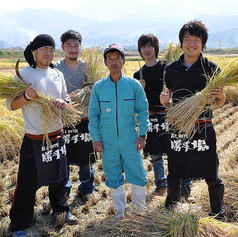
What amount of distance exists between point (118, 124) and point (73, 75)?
956mm

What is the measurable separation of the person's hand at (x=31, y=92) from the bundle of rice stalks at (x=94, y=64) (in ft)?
3.17

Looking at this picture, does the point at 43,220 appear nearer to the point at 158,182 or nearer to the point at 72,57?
the point at 158,182

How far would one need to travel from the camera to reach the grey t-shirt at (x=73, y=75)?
2.93 metres

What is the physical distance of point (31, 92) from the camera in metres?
2.16

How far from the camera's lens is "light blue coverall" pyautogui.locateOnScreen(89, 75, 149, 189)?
2314 millimetres

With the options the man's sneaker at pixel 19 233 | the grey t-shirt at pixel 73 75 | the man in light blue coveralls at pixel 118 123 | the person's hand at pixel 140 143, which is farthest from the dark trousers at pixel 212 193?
the grey t-shirt at pixel 73 75

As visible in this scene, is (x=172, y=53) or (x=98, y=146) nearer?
(x=98, y=146)

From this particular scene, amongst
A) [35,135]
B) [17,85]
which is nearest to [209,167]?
[35,135]

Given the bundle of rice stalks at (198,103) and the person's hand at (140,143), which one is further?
the person's hand at (140,143)

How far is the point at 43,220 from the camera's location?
261 cm

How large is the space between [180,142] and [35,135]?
120cm

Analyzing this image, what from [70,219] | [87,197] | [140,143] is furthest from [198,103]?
[87,197]

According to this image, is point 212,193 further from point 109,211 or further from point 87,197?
point 87,197

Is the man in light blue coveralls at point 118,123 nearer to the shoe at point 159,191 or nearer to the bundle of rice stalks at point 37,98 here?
the bundle of rice stalks at point 37,98
